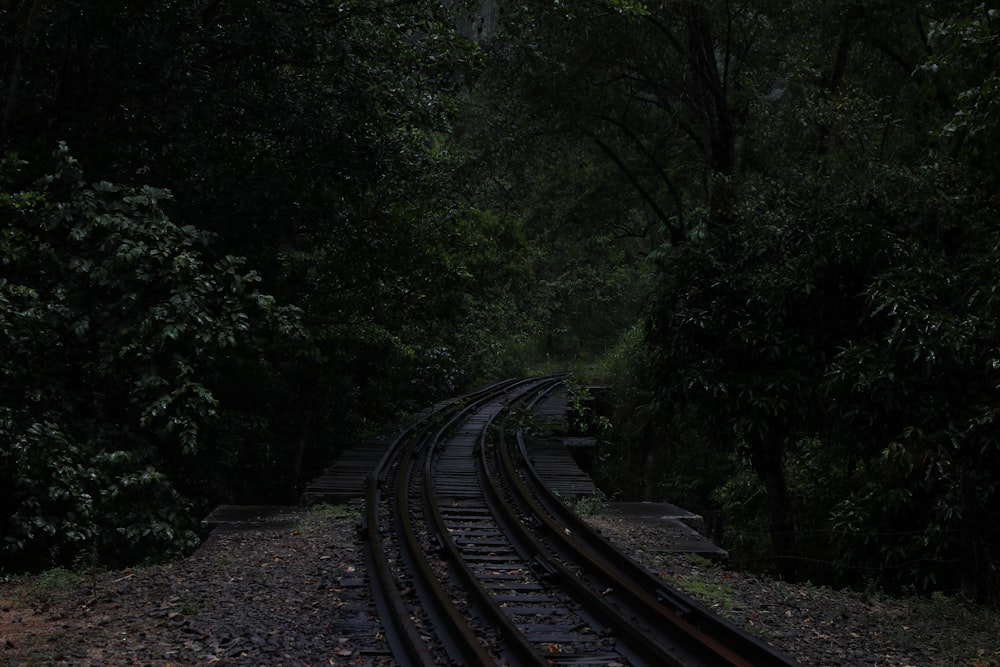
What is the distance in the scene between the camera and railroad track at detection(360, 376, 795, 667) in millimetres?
5176

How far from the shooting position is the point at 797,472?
13.5 metres

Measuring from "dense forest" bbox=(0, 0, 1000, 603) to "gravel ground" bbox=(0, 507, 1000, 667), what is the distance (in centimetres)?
129

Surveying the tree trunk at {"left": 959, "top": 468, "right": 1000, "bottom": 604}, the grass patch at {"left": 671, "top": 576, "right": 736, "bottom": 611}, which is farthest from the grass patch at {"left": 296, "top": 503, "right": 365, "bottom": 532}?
the tree trunk at {"left": 959, "top": 468, "right": 1000, "bottom": 604}

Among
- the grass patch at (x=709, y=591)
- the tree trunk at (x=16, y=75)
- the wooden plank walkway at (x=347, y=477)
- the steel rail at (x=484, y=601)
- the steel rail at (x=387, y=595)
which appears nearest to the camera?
the steel rail at (x=484, y=601)

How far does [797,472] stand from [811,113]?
587 centimetres

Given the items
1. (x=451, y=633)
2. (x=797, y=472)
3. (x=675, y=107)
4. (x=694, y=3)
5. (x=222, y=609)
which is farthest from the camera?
(x=675, y=107)

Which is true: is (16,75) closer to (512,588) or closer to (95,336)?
(95,336)

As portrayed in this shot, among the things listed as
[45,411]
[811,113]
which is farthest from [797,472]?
[45,411]

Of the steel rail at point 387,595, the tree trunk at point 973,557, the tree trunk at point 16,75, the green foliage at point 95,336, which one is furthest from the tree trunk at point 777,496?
the tree trunk at point 16,75

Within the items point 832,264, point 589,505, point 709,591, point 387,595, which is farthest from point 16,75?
point 832,264

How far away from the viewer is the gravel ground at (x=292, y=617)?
5.14m

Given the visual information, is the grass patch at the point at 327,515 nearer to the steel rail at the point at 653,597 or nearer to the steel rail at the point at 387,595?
the steel rail at the point at 387,595

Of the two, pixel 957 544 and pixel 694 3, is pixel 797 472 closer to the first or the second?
→ pixel 957 544

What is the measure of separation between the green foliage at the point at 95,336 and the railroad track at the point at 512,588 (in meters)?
2.39
